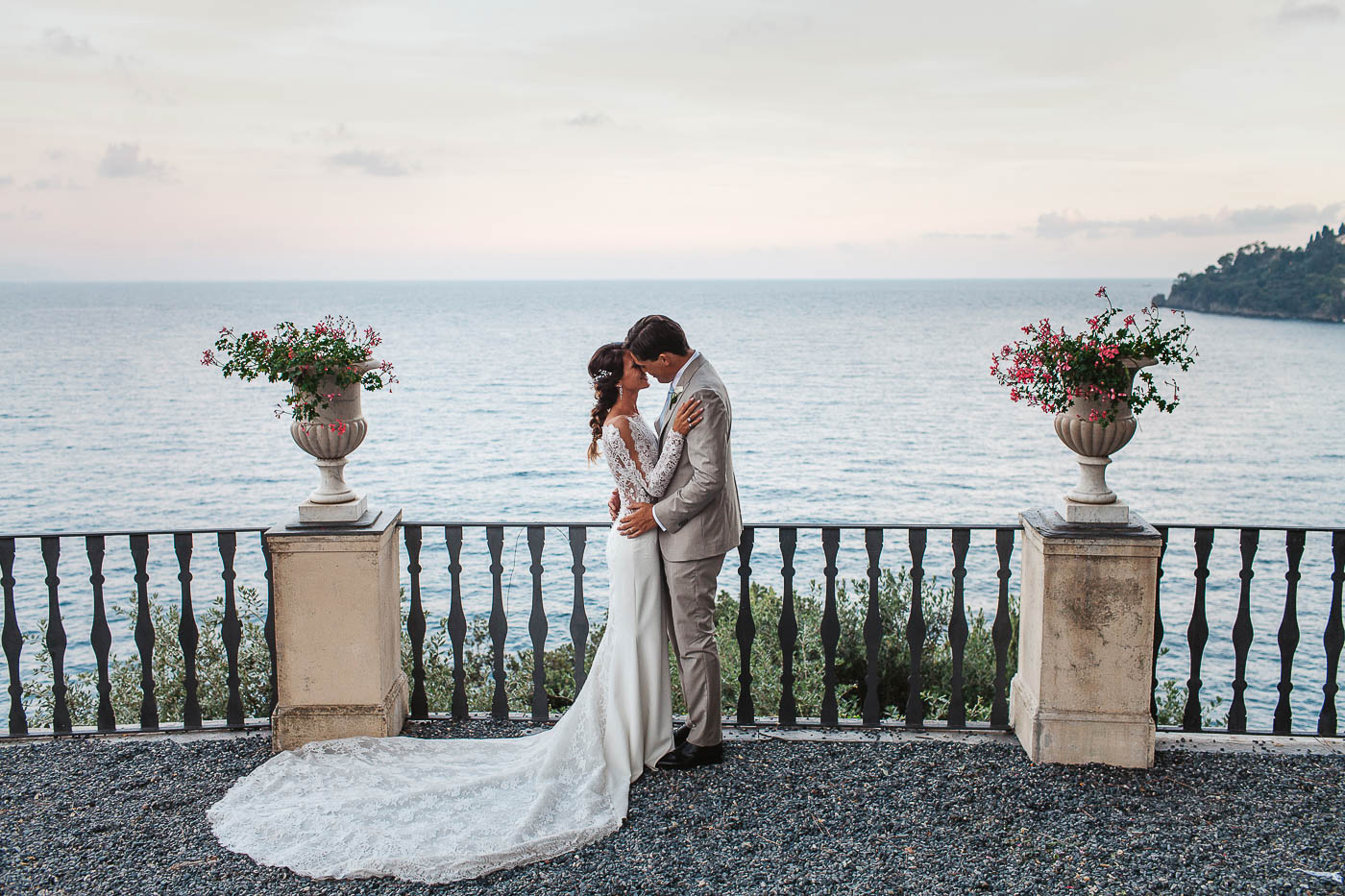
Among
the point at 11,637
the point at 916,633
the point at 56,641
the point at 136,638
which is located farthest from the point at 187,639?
the point at 916,633

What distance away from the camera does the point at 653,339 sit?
4.11m

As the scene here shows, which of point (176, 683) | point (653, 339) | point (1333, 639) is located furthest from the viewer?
point (176, 683)

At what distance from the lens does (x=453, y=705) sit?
16.6 ft

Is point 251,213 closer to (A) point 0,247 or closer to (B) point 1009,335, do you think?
(A) point 0,247

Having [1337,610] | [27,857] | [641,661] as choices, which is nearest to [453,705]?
[641,661]

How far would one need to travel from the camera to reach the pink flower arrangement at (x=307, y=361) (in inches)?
169

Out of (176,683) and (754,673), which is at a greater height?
(754,673)

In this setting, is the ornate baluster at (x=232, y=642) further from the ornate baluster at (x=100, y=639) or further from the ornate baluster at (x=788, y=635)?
the ornate baluster at (x=788, y=635)

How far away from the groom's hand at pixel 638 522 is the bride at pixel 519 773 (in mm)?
45

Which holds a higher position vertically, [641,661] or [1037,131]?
[1037,131]

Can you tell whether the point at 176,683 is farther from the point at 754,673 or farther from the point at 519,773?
the point at 519,773

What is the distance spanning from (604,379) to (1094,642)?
2.41 m

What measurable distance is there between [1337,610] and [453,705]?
4292 mm

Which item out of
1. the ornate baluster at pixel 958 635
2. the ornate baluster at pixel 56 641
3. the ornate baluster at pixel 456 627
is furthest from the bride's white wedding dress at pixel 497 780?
the ornate baluster at pixel 958 635
